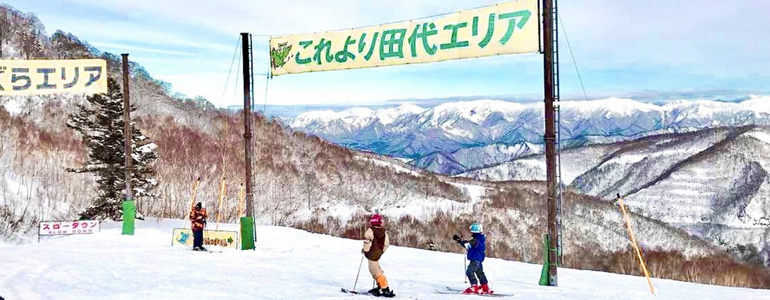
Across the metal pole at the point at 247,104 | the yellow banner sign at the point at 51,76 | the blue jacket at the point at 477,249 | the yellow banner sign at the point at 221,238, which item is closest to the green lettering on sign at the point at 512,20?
the blue jacket at the point at 477,249

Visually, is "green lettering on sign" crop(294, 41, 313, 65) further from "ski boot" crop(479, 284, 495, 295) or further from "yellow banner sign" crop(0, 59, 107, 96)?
"ski boot" crop(479, 284, 495, 295)

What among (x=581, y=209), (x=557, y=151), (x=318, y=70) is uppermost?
(x=318, y=70)

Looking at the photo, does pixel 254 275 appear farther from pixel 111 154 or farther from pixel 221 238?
pixel 111 154

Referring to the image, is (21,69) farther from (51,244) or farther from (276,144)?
(276,144)

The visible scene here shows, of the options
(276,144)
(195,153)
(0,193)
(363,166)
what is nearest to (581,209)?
(363,166)

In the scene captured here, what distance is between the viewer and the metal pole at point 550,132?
1303cm

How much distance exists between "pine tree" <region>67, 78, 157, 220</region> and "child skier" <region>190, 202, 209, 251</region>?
8649 millimetres

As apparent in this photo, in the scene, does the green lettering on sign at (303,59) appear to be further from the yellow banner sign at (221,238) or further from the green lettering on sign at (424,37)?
the yellow banner sign at (221,238)

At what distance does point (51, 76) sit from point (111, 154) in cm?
631

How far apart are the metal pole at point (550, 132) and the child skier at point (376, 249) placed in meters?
4.12

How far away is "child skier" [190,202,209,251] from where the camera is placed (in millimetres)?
16562

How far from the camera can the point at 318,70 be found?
17.3m

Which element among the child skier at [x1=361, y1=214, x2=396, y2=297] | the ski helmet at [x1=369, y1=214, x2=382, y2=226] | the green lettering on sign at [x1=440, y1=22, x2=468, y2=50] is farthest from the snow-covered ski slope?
the green lettering on sign at [x1=440, y1=22, x2=468, y2=50]

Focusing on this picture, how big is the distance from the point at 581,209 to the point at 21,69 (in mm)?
132318
